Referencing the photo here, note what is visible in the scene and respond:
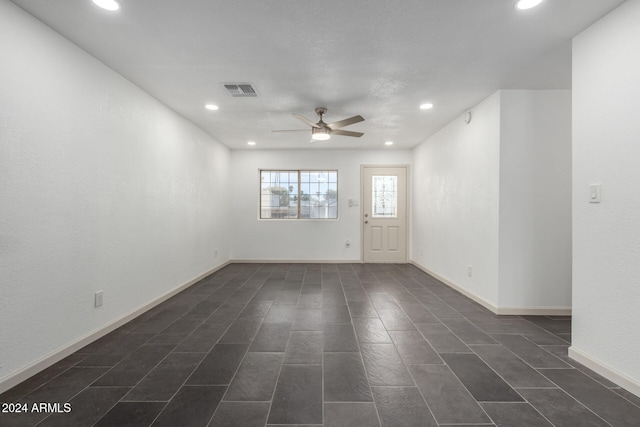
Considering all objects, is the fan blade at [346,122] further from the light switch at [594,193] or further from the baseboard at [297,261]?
the baseboard at [297,261]

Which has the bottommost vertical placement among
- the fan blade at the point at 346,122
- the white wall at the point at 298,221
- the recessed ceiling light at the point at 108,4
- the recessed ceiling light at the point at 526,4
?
the white wall at the point at 298,221

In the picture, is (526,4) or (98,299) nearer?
(526,4)

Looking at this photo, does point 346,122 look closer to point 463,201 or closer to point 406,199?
point 463,201

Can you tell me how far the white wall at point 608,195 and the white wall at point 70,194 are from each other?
3956 millimetres

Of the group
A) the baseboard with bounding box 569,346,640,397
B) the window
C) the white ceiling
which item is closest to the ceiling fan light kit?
the white ceiling

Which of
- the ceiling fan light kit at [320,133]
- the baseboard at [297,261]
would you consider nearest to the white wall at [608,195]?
the ceiling fan light kit at [320,133]

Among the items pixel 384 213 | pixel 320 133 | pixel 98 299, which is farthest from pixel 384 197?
pixel 98 299

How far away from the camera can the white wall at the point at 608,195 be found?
5.73 feet

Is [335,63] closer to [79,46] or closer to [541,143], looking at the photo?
[79,46]

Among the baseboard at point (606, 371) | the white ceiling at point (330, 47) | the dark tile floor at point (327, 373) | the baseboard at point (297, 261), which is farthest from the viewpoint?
the baseboard at point (297, 261)

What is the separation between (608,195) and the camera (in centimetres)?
189

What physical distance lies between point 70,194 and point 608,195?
13.1 ft

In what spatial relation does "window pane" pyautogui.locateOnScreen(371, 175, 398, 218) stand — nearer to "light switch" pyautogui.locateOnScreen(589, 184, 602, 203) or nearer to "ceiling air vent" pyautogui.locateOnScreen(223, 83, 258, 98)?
"ceiling air vent" pyautogui.locateOnScreen(223, 83, 258, 98)

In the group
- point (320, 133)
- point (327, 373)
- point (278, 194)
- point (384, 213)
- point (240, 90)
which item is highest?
point (240, 90)
